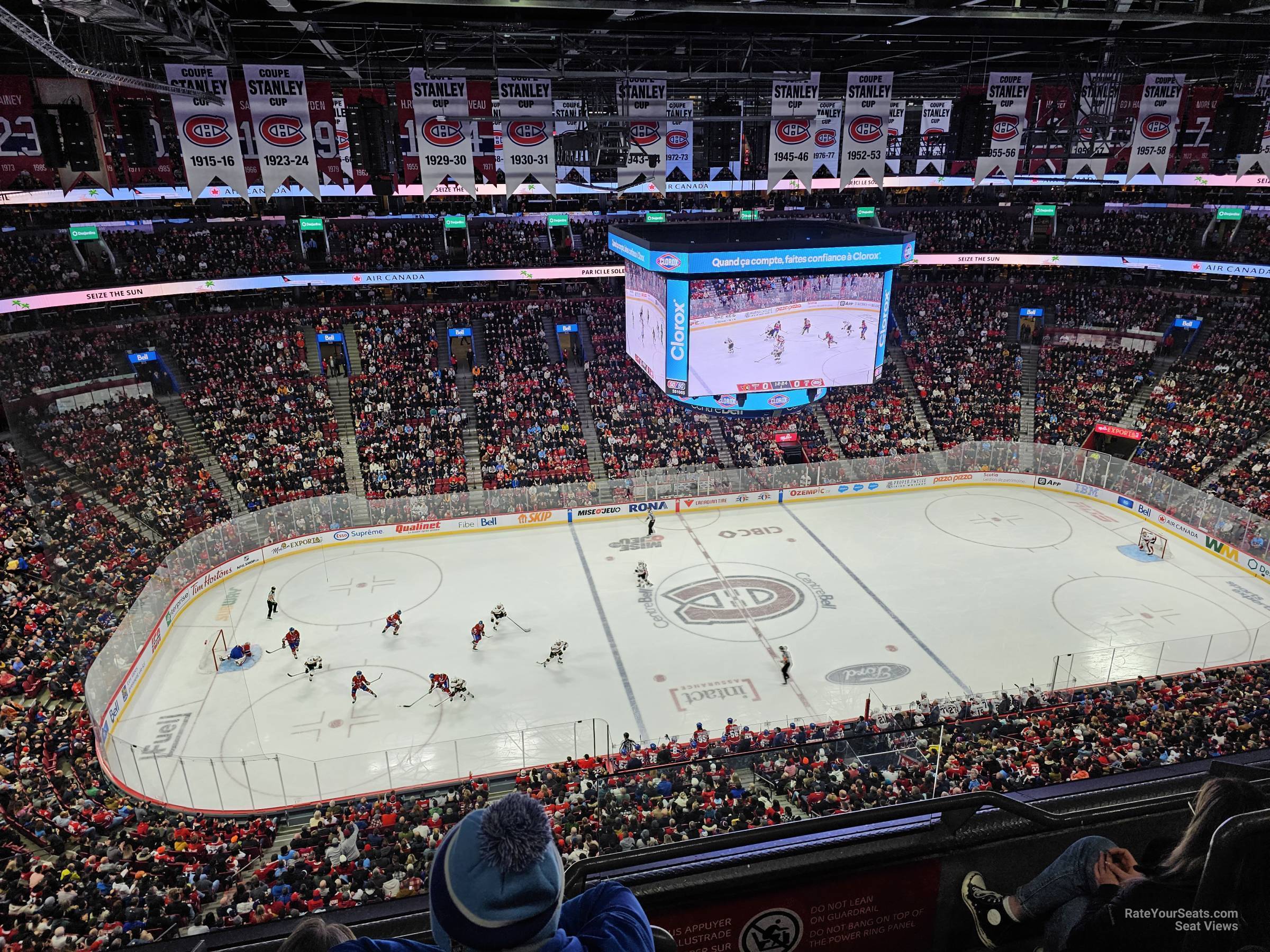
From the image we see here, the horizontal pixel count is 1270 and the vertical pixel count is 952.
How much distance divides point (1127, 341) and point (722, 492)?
72.6ft

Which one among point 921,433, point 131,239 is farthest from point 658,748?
point 131,239

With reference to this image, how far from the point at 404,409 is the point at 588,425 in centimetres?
783

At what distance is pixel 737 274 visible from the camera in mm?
25031

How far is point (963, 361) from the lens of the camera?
1560 inches

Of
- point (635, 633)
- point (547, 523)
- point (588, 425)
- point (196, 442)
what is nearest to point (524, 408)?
point (588, 425)

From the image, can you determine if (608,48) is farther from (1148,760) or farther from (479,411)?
(1148,760)

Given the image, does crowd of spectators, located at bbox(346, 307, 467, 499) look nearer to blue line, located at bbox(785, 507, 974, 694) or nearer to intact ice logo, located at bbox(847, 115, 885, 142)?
blue line, located at bbox(785, 507, 974, 694)

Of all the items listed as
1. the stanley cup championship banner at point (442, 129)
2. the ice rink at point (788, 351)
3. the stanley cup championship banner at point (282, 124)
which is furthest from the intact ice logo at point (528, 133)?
the ice rink at point (788, 351)

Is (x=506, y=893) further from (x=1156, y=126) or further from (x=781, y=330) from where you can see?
(x=781, y=330)

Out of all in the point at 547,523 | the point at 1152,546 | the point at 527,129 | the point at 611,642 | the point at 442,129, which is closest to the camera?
the point at 442,129

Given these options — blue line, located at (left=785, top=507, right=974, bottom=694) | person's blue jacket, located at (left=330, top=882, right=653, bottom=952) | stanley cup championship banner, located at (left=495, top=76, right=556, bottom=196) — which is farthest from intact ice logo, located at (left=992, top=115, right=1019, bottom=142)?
person's blue jacket, located at (left=330, top=882, right=653, bottom=952)

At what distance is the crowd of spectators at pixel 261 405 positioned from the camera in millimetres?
30281

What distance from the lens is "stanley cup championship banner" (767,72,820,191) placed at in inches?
738

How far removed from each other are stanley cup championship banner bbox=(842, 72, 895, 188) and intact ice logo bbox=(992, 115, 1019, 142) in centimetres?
263
